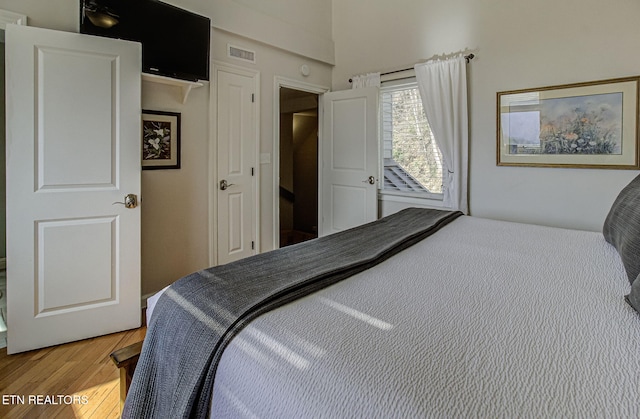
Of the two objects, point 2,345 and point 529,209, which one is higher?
point 529,209

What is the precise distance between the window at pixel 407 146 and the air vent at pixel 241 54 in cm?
152

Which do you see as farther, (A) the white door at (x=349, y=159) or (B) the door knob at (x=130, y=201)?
(A) the white door at (x=349, y=159)

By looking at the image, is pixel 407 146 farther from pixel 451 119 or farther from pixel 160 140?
pixel 160 140

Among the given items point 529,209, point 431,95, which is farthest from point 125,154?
point 529,209

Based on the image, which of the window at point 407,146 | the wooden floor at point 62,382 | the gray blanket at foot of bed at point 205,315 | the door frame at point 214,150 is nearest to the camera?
the gray blanket at foot of bed at point 205,315

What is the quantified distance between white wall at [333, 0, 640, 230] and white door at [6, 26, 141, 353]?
9.37 feet

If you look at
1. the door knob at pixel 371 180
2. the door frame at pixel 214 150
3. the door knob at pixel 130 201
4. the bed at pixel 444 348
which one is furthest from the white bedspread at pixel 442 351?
the door knob at pixel 371 180

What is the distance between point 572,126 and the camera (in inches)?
112

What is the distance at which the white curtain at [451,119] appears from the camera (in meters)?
3.36

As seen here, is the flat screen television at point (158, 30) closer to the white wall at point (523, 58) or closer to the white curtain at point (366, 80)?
the white curtain at point (366, 80)

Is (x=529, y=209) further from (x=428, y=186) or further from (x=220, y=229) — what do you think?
(x=220, y=229)

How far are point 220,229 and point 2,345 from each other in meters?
1.73

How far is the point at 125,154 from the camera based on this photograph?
94.4 inches

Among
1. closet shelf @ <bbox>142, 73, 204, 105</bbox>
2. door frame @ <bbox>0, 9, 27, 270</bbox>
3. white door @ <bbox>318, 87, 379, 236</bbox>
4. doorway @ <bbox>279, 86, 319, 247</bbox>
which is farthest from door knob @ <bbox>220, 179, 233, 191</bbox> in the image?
doorway @ <bbox>279, 86, 319, 247</bbox>
